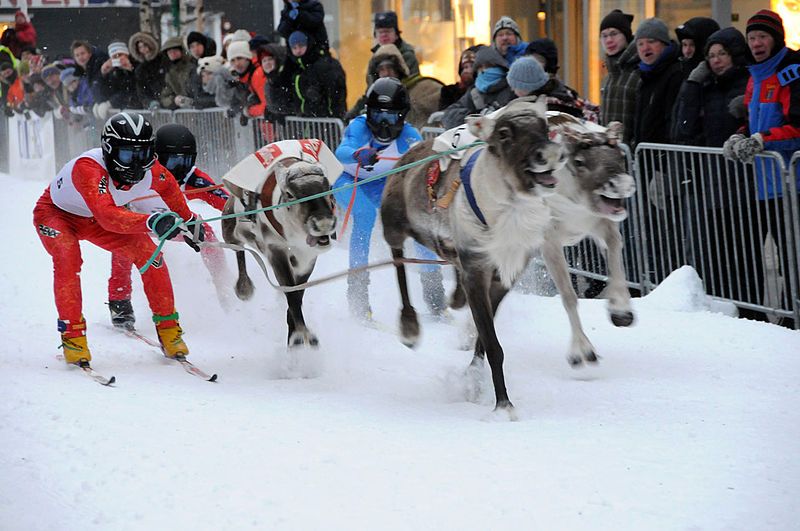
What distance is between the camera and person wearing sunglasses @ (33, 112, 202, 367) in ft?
20.2

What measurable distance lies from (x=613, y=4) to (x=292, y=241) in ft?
22.7

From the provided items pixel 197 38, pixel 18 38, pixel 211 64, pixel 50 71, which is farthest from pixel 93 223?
pixel 18 38

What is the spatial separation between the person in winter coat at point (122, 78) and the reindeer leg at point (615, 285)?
10328 millimetres

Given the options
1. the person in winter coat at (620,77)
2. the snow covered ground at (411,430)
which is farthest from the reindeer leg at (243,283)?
the person in winter coat at (620,77)

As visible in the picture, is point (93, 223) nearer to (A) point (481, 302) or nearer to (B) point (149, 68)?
(A) point (481, 302)

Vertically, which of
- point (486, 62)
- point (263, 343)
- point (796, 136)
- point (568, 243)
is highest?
point (486, 62)

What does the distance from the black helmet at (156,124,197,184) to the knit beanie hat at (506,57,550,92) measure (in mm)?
2246

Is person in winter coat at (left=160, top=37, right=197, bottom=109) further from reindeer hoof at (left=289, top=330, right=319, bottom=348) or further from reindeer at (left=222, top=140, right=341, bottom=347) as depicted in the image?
reindeer hoof at (left=289, top=330, right=319, bottom=348)

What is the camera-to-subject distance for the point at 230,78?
12633 millimetres

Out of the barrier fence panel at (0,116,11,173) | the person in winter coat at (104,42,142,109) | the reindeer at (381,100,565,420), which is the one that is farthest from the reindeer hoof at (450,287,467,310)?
the barrier fence panel at (0,116,11,173)

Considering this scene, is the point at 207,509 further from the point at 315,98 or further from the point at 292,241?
the point at 315,98

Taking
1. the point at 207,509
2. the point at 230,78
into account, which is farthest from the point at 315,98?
the point at 207,509

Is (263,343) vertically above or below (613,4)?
below

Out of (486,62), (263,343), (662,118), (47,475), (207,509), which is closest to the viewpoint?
(207,509)
